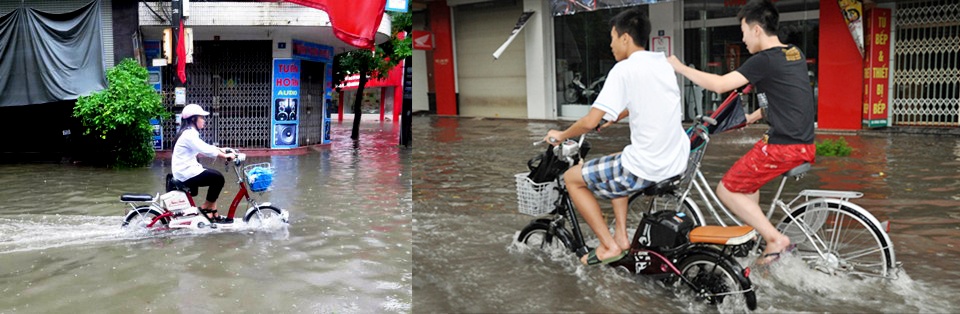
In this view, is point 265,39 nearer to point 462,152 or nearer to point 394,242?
point 462,152

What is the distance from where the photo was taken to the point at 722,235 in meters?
4.24

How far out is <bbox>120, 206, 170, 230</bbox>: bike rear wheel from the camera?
769 cm

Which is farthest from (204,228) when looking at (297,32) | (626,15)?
(297,32)

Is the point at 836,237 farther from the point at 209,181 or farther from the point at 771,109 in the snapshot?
the point at 209,181

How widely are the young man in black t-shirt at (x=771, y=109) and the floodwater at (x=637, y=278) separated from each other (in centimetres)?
43

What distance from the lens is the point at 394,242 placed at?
23.4 feet

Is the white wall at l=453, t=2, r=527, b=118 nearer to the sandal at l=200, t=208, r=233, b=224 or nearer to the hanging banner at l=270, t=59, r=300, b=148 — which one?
the hanging banner at l=270, t=59, r=300, b=148

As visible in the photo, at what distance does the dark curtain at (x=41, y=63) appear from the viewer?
13.8 metres

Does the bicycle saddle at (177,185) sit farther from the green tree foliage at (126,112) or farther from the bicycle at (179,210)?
the green tree foliage at (126,112)

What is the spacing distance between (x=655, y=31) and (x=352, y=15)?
8.34 meters

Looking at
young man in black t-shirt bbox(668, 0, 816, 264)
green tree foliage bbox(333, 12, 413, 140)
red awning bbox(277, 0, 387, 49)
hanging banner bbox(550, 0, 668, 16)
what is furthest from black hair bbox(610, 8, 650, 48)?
green tree foliage bbox(333, 12, 413, 140)

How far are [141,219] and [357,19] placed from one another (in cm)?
370

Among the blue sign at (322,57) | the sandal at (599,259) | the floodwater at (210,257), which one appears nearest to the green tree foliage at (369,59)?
the blue sign at (322,57)

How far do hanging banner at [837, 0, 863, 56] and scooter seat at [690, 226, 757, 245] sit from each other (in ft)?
34.5
